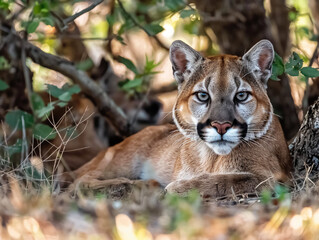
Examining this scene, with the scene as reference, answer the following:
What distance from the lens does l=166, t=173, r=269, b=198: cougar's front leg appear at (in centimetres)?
469

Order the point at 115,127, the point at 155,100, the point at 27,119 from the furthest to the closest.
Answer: the point at 155,100, the point at 115,127, the point at 27,119

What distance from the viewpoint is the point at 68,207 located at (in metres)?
3.35

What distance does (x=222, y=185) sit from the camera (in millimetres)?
4766

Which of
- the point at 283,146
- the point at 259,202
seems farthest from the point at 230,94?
the point at 259,202

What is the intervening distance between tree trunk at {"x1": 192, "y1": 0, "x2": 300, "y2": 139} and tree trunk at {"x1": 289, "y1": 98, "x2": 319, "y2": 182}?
151 cm

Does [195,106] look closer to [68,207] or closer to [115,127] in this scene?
[68,207]

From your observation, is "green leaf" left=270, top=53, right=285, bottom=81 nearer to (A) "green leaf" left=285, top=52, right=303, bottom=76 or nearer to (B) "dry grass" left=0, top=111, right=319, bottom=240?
(A) "green leaf" left=285, top=52, right=303, bottom=76

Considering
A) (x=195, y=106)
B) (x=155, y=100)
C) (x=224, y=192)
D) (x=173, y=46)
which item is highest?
(x=173, y=46)

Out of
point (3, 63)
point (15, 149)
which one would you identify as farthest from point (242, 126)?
point (3, 63)

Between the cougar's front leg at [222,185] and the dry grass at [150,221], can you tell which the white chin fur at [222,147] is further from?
the dry grass at [150,221]

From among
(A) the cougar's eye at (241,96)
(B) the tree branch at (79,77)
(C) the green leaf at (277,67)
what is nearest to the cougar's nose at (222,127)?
(A) the cougar's eye at (241,96)

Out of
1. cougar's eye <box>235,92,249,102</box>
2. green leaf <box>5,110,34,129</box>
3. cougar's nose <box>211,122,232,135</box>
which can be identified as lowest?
green leaf <box>5,110,34,129</box>

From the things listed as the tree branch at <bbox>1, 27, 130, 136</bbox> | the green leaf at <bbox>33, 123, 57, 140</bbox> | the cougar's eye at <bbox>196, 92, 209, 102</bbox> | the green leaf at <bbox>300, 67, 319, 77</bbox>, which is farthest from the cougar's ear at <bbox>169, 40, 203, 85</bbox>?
the tree branch at <bbox>1, 27, 130, 136</bbox>

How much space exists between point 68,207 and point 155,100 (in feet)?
21.2
